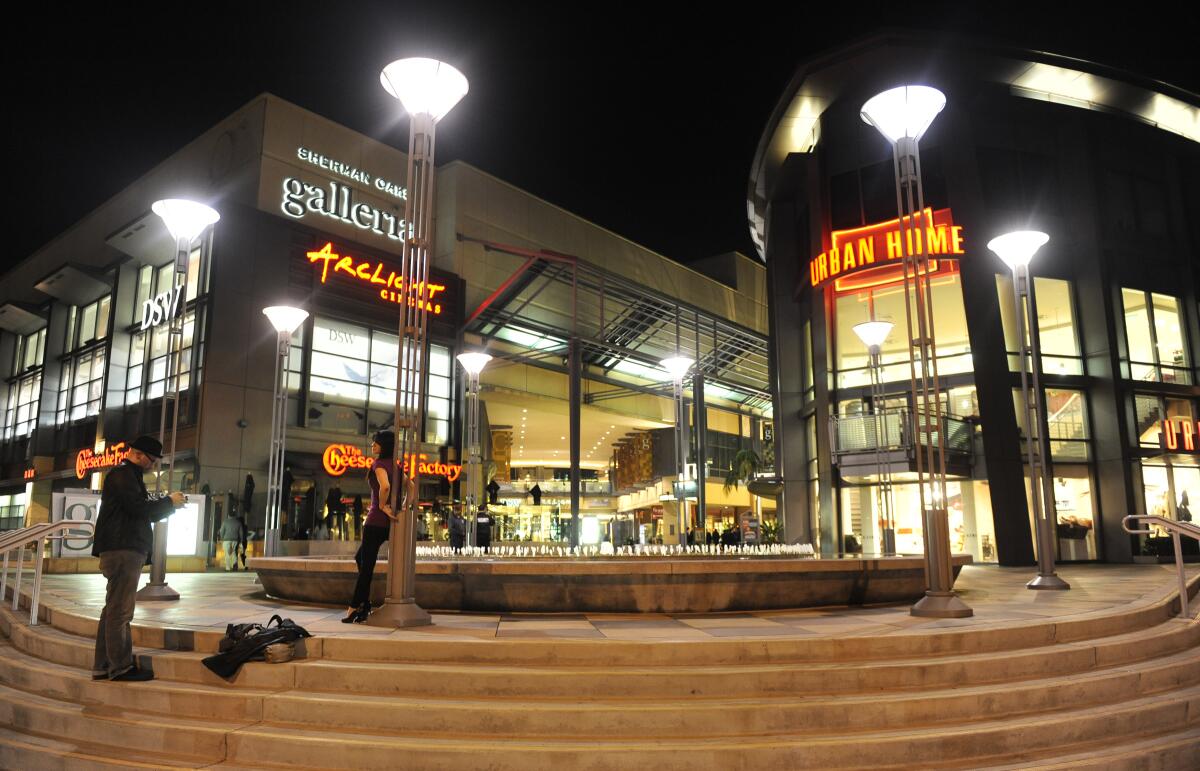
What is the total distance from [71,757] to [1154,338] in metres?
28.6

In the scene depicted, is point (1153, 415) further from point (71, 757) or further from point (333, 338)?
point (333, 338)

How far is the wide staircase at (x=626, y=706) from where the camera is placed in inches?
213

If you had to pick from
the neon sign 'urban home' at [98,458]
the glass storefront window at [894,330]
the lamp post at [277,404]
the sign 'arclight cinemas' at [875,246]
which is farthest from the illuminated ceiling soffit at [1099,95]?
the neon sign 'urban home' at [98,458]

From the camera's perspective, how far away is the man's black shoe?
6.39 metres

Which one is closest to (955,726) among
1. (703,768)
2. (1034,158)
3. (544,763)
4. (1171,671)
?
(703,768)

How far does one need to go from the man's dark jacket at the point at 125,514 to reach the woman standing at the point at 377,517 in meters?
2.01

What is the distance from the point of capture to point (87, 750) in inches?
227

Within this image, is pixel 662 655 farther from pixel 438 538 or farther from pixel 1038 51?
pixel 438 538

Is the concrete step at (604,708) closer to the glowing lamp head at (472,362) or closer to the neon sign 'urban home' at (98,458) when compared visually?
the glowing lamp head at (472,362)

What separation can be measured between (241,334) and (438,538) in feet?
37.6

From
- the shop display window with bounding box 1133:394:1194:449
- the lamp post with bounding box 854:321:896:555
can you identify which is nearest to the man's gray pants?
the lamp post with bounding box 854:321:896:555

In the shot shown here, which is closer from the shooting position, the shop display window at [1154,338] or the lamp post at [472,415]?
the lamp post at [472,415]

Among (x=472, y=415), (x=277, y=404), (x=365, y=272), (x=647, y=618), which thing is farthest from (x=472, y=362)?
(x=647, y=618)

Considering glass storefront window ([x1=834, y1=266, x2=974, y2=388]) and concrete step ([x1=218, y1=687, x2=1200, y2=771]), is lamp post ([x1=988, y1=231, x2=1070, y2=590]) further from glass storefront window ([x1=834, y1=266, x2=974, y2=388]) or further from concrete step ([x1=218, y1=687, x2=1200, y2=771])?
glass storefront window ([x1=834, y1=266, x2=974, y2=388])
